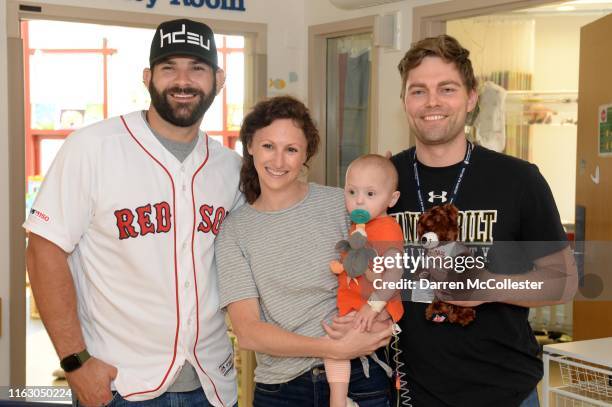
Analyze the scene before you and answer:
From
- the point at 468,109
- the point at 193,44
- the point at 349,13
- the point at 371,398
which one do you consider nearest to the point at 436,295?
the point at 371,398

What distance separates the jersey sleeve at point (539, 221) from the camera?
6.41ft

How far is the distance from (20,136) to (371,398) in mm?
3202

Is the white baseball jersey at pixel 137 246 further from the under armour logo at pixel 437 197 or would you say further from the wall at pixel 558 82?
the wall at pixel 558 82

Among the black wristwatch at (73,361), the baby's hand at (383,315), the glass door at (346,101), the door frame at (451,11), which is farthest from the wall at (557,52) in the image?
the black wristwatch at (73,361)

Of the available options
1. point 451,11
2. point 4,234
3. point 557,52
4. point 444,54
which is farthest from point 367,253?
point 557,52

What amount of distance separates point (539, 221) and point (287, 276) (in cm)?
72

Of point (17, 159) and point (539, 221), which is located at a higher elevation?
point (17, 159)

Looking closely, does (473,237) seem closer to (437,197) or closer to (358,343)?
(437,197)

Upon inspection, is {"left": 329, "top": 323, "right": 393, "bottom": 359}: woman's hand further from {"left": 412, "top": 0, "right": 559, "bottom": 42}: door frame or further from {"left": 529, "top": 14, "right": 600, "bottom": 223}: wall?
{"left": 529, "top": 14, "right": 600, "bottom": 223}: wall

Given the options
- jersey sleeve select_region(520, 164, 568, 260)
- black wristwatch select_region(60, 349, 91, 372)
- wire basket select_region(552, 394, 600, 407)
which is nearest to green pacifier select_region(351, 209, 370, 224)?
jersey sleeve select_region(520, 164, 568, 260)

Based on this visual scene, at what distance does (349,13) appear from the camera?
489 cm

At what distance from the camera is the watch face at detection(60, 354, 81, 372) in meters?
2.15

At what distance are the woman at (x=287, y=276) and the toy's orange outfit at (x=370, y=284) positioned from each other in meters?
0.05

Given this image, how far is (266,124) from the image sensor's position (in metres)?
2.16
